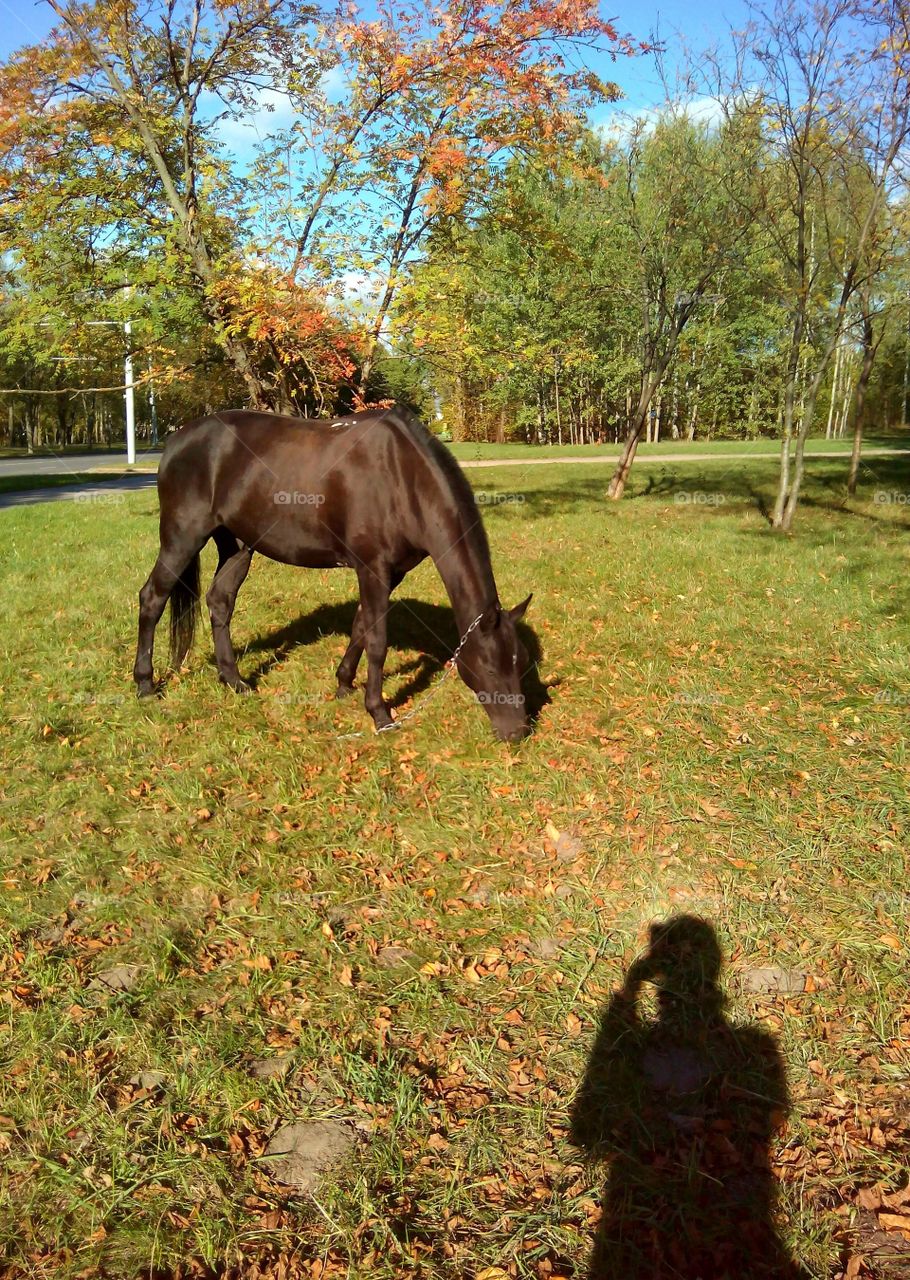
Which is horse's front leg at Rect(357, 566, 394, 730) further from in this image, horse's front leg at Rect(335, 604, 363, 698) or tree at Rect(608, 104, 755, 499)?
tree at Rect(608, 104, 755, 499)

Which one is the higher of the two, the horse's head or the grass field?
the horse's head

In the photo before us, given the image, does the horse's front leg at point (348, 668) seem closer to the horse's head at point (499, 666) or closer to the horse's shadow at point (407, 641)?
the horse's shadow at point (407, 641)

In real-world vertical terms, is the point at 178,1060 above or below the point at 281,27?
below

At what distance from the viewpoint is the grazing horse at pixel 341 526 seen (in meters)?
5.81

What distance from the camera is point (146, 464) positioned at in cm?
3189

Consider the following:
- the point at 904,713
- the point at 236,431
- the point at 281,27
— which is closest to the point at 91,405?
the point at 281,27

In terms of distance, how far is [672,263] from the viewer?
16234 millimetres

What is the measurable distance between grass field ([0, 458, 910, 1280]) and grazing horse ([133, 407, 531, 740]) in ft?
1.89

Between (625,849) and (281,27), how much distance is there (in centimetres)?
1373

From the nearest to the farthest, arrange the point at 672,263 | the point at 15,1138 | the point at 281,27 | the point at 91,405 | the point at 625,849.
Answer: the point at 15,1138 < the point at 625,849 < the point at 281,27 < the point at 672,263 < the point at 91,405

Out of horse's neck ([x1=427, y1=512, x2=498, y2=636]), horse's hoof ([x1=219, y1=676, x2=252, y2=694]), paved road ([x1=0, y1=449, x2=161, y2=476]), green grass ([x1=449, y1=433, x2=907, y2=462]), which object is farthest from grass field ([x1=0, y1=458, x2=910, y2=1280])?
green grass ([x1=449, y1=433, x2=907, y2=462])

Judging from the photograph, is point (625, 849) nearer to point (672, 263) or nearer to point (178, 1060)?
point (178, 1060)

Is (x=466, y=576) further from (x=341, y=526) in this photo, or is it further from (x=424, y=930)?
(x=424, y=930)

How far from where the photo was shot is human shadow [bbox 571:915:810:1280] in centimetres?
265
